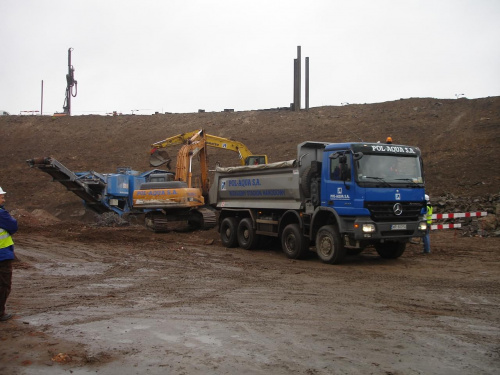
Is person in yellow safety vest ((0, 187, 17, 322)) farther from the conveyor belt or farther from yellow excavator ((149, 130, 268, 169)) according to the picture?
the conveyor belt

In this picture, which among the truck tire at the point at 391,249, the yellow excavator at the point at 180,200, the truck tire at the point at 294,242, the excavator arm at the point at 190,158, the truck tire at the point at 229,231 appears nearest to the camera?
the truck tire at the point at 391,249

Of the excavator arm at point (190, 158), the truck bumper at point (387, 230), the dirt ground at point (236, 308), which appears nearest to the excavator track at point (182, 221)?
the dirt ground at point (236, 308)

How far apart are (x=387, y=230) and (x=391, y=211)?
0.46m

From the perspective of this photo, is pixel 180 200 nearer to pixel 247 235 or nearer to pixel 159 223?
pixel 159 223

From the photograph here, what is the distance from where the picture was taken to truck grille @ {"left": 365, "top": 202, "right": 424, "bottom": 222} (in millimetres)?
11070

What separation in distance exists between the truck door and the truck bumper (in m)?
0.49

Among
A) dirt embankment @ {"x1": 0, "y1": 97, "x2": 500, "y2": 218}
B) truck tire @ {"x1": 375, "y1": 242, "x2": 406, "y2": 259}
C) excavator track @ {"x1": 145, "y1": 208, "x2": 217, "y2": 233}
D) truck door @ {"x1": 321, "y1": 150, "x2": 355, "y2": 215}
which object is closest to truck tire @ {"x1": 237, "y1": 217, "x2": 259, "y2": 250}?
truck door @ {"x1": 321, "y1": 150, "x2": 355, "y2": 215}

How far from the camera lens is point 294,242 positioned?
13.0 metres

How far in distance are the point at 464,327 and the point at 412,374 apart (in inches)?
76.8

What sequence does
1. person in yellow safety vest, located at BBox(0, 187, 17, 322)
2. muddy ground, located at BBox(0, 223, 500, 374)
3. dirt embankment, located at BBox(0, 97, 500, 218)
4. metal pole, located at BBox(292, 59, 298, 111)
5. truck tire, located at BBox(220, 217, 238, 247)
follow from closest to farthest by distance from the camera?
1. muddy ground, located at BBox(0, 223, 500, 374)
2. person in yellow safety vest, located at BBox(0, 187, 17, 322)
3. truck tire, located at BBox(220, 217, 238, 247)
4. dirt embankment, located at BBox(0, 97, 500, 218)
5. metal pole, located at BBox(292, 59, 298, 111)

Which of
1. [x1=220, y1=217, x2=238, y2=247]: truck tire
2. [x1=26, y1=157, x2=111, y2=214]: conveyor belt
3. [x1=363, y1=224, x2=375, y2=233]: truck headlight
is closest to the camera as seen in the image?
[x1=363, y1=224, x2=375, y2=233]: truck headlight

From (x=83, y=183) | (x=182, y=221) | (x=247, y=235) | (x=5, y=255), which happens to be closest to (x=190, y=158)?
(x=182, y=221)

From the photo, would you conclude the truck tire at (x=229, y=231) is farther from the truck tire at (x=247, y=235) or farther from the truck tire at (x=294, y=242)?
the truck tire at (x=294, y=242)

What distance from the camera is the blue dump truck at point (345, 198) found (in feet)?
36.3
